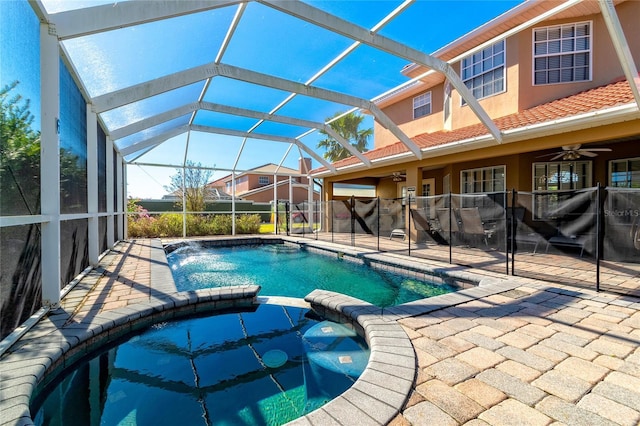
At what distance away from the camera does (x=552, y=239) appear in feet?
18.6

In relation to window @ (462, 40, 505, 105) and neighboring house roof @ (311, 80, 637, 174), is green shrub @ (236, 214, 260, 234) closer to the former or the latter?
neighboring house roof @ (311, 80, 637, 174)

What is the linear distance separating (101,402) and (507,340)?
3661mm

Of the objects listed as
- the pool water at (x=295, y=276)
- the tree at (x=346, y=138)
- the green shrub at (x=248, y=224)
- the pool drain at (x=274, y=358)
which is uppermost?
the tree at (x=346, y=138)

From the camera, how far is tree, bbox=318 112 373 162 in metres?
22.6

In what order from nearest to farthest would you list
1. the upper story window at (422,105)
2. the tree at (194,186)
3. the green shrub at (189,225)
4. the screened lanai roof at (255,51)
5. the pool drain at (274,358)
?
the pool drain at (274,358), the screened lanai roof at (255,51), the upper story window at (422,105), the green shrub at (189,225), the tree at (194,186)

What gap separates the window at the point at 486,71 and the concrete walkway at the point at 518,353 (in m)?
6.88

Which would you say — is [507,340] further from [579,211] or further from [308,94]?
[308,94]

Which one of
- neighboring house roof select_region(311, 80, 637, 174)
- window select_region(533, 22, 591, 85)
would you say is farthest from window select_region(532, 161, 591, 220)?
window select_region(533, 22, 591, 85)

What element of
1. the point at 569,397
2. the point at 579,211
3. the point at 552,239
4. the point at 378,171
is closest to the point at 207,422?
the point at 569,397

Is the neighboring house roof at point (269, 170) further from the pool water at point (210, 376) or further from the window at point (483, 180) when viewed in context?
the pool water at point (210, 376)

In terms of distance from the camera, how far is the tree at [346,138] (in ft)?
74.2

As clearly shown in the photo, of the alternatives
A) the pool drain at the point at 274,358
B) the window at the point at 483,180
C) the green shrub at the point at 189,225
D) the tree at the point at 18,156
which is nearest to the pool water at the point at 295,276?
the pool drain at the point at 274,358

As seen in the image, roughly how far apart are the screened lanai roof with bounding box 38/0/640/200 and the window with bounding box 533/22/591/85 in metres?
1.13

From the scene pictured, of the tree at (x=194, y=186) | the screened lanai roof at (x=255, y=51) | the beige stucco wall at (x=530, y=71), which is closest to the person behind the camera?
the screened lanai roof at (x=255, y=51)
